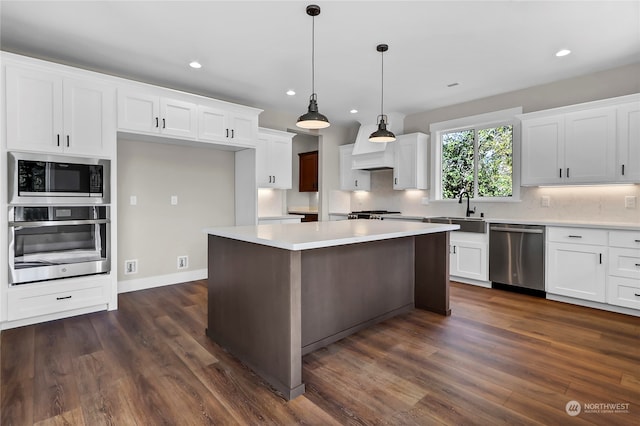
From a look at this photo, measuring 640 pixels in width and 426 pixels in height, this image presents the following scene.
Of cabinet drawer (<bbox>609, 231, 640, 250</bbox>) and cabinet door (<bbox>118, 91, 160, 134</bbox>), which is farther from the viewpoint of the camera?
cabinet door (<bbox>118, 91, 160, 134</bbox>)

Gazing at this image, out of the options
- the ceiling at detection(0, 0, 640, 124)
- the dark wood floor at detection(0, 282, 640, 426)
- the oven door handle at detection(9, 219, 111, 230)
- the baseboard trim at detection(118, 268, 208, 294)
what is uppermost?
the ceiling at detection(0, 0, 640, 124)

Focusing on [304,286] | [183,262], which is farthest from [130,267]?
[304,286]

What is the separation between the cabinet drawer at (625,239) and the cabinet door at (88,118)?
201 inches

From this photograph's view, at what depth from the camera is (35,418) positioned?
5.73 ft

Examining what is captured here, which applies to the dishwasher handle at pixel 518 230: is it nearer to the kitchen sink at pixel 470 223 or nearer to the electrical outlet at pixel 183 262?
the kitchen sink at pixel 470 223

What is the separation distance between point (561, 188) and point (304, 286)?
3607mm

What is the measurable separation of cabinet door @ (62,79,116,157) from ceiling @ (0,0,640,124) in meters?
0.39

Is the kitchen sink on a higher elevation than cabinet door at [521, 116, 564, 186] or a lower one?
lower

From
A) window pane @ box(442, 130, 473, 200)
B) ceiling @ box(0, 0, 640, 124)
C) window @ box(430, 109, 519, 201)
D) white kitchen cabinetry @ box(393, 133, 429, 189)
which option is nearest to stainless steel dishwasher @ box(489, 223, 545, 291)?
window @ box(430, 109, 519, 201)

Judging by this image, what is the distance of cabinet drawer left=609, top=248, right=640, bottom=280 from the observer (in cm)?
327

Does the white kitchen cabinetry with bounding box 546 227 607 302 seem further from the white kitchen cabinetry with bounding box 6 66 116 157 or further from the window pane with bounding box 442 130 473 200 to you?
the white kitchen cabinetry with bounding box 6 66 116 157

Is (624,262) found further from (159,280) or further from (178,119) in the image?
(159,280)

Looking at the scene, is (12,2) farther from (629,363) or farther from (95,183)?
(629,363)

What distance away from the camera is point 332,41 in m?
3.12
